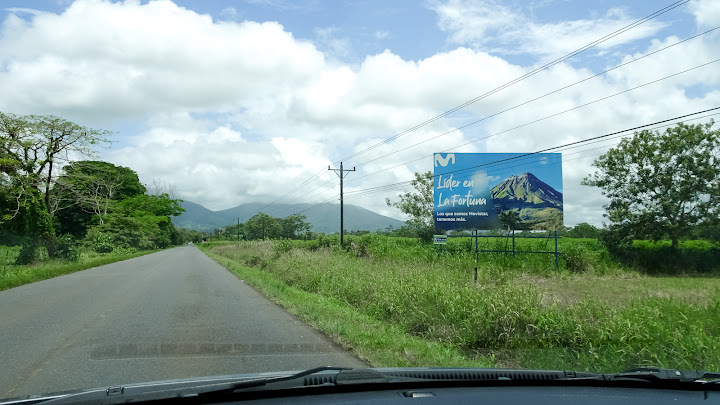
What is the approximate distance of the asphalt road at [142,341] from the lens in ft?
20.2

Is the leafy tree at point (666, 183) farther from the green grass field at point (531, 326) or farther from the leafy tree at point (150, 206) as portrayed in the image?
the leafy tree at point (150, 206)

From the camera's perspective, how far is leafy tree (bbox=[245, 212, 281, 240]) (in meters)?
99.3

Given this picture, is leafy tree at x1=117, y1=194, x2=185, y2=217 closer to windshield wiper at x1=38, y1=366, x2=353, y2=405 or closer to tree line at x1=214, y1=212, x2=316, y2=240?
tree line at x1=214, y1=212, x2=316, y2=240

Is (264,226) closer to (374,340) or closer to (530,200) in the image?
(530,200)

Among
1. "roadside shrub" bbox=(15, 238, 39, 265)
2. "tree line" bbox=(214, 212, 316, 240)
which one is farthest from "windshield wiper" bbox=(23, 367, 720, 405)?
"tree line" bbox=(214, 212, 316, 240)

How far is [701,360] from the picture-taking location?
231 inches

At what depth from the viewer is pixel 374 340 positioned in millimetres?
7902

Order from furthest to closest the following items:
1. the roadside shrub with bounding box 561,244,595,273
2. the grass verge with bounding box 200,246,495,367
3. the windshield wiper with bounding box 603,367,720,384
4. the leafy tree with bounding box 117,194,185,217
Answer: the leafy tree with bounding box 117,194,185,217 < the roadside shrub with bounding box 561,244,595,273 < the grass verge with bounding box 200,246,495,367 < the windshield wiper with bounding box 603,367,720,384

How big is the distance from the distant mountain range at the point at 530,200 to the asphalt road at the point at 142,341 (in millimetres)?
13423

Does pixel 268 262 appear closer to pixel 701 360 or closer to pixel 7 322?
pixel 7 322

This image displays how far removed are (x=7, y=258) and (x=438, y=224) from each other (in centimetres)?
2200

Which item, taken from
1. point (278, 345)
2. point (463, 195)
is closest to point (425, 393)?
point (278, 345)

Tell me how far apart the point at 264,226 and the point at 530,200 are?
272 ft

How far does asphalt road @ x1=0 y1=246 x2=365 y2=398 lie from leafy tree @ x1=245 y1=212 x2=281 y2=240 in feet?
280
